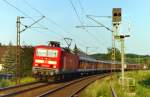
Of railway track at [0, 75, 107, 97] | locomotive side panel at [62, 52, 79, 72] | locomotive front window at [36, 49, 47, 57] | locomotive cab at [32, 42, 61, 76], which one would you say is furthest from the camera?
locomotive side panel at [62, 52, 79, 72]

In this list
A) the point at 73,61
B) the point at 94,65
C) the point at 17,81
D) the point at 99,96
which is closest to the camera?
the point at 99,96

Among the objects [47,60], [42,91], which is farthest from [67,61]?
[42,91]

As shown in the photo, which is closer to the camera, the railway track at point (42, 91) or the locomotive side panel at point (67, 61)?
the railway track at point (42, 91)

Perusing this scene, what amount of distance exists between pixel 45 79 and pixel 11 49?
48.3 meters

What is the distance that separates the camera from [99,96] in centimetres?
2252

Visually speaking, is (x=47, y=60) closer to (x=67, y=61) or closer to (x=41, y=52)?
(x=41, y=52)

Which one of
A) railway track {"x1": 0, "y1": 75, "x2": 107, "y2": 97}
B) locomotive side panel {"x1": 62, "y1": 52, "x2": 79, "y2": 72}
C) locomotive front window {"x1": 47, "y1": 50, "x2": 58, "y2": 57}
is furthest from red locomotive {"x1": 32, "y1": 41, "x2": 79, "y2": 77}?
railway track {"x1": 0, "y1": 75, "x2": 107, "y2": 97}

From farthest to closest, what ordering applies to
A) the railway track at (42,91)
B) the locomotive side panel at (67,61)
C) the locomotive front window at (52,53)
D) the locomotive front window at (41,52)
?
the locomotive side panel at (67,61) < the locomotive front window at (41,52) < the locomotive front window at (52,53) < the railway track at (42,91)

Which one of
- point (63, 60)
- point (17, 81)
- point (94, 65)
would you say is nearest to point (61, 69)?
point (63, 60)

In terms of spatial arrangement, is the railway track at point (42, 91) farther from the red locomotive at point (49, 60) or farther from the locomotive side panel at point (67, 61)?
the locomotive side panel at point (67, 61)

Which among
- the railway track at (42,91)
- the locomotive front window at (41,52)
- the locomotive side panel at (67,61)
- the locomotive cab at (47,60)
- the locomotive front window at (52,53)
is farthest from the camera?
the locomotive side panel at (67,61)

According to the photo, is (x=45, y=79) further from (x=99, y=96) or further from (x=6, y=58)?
(x=6, y=58)

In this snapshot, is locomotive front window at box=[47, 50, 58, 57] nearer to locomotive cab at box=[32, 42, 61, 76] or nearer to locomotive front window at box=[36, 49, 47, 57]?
locomotive cab at box=[32, 42, 61, 76]

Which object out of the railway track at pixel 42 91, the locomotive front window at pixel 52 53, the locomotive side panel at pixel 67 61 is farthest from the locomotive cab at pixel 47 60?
the railway track at pixel 42 91
